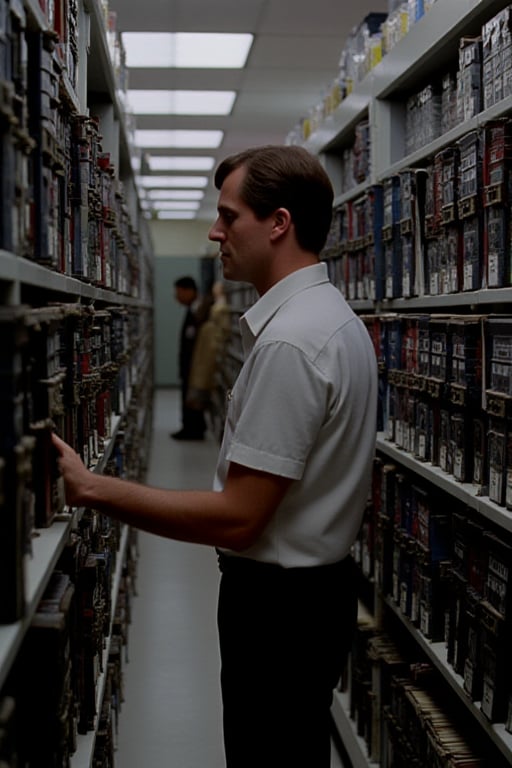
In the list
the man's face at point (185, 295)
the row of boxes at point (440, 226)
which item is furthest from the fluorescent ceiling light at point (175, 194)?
the row of boxes at point (440, 226)

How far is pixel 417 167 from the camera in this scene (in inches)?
112

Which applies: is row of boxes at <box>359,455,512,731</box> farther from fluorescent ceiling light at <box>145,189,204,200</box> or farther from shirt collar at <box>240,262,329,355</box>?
fluorescent ceiling light at <box>145,189,204,200</box>

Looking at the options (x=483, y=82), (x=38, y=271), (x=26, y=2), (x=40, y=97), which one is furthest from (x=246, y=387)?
(x=483, y=82)

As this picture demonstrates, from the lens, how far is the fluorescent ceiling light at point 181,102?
8.14 metres

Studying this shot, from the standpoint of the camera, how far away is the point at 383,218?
308 centimetres

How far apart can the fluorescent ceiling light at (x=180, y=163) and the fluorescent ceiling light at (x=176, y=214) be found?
16.3 feet

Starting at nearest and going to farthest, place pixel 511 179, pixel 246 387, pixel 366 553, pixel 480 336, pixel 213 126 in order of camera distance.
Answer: pixel 246 387, pixel 511 179, pixel 480 336, pixel 366 553, pixel 213 126

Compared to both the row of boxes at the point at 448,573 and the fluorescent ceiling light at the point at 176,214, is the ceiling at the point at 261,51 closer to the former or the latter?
the row of boxes at the point at 448,573

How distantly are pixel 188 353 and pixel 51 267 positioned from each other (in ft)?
28.0

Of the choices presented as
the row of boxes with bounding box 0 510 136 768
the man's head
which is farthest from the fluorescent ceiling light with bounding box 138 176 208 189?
the row of boxes with bounding box 0 510 136 768

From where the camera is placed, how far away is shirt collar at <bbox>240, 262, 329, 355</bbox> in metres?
1.74

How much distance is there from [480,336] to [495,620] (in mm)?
601

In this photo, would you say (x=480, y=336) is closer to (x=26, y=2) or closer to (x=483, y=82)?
(x=483, y=82)

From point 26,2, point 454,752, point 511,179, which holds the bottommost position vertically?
point 454,752
